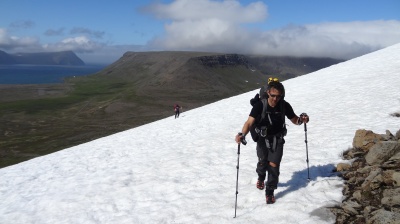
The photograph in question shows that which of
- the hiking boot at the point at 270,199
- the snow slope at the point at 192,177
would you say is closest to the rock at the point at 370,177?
the snow slope at the point at 192,177

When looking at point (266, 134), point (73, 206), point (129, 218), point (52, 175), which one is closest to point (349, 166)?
point (266, 134)

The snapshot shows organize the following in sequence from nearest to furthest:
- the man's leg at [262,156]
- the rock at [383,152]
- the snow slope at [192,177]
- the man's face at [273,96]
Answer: the man's face at [273,96]
the man's leg at [262,156]
the snow slope at [192,177]
the rock at [383,152]

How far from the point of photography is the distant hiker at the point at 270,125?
859cm

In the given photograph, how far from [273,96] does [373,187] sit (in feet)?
12.4

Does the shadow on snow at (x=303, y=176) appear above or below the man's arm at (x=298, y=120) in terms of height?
below

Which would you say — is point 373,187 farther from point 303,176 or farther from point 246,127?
point 246,127

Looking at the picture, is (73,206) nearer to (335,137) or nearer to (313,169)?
(313,169)

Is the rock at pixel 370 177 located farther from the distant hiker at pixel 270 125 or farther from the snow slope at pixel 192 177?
the distant hiker at pixel 270 125

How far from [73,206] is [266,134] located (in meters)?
7.75

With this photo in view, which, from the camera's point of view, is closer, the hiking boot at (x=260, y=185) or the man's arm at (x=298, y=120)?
the man's arm at (x=298, y=120)

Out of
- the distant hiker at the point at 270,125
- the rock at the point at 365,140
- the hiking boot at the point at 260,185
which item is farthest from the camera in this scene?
the rock at the point at 365,140

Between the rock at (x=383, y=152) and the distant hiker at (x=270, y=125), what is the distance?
127 inches

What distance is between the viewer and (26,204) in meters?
12.6

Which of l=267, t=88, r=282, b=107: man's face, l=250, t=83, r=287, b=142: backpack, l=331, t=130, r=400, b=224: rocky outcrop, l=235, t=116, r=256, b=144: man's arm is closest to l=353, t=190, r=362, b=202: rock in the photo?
l=331, t=130, r=400, b=224: rocky outcrop
